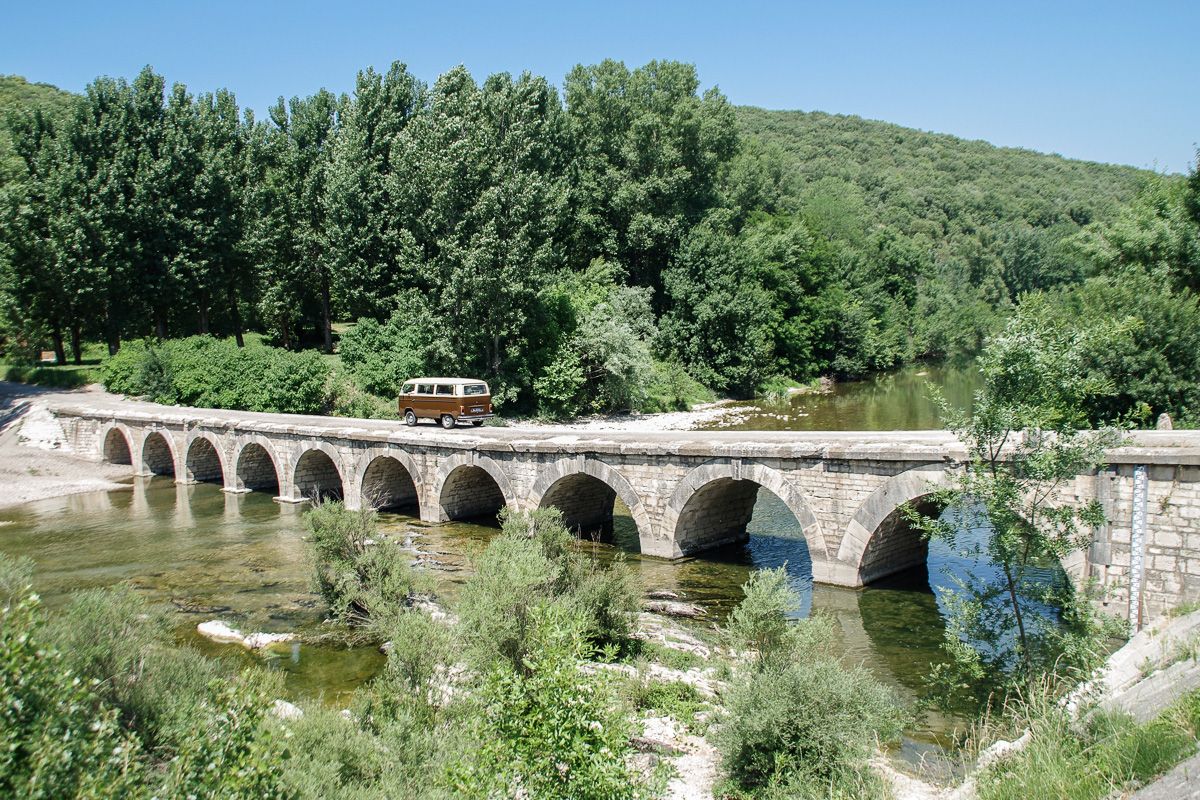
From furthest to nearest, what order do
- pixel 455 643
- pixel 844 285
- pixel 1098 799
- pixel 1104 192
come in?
pixel 1104 192 → pixel 844 285 → pixel 455 643 → pixel 1098 799

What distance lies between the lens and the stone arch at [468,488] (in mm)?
26375

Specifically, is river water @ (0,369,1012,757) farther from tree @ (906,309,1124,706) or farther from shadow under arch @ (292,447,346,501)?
tree @ (906,309,1124,706)

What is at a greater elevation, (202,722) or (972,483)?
(972,483)

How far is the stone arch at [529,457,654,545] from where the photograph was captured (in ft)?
75.4

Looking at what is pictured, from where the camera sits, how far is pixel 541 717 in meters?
8.43

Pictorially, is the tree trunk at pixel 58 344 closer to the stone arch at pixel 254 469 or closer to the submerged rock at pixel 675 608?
the stone arch at pixel 254 469

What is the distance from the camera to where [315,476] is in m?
33.5

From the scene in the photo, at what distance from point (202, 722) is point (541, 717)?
3.24m

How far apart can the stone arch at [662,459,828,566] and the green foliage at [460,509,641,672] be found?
4.46 metres

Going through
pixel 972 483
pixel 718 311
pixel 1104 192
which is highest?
pixel 1104 192

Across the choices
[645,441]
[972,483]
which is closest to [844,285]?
[645,441]

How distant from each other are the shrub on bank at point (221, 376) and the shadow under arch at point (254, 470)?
4.39 meters

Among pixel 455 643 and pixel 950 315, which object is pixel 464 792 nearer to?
pixel 455 643

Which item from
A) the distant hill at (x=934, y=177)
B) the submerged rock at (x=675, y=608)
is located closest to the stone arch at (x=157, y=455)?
the submerged rock at (x=675, y=608)
